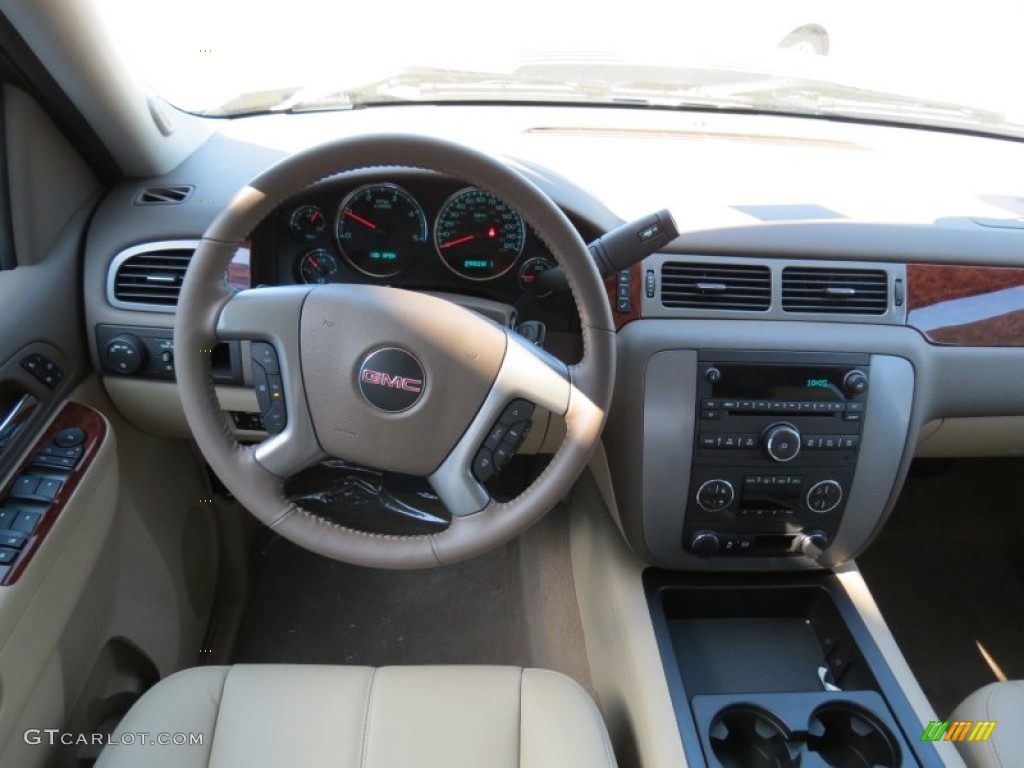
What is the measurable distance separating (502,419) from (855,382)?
781 millimetres

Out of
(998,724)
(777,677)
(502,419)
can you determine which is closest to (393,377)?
(502,419)

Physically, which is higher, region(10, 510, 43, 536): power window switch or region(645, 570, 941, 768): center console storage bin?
region(10, 510, 43, 536): power window switch

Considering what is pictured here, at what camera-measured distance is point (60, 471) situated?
1.38 metres

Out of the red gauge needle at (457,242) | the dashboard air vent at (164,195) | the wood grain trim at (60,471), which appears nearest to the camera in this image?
the wood grain trim at (60,471)

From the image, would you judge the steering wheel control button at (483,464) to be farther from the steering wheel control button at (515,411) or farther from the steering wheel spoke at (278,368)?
the steering wheel spoke at (278,368)

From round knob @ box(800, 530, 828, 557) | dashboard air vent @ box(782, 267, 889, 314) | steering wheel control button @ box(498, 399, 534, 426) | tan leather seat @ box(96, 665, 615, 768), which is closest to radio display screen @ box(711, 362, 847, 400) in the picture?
dashboard air vent @ box(782, 267, 889, 314)

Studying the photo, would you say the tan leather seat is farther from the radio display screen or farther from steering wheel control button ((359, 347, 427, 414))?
the radio display screen

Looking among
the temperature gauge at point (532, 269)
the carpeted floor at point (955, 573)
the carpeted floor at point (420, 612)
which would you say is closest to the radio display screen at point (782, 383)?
the temperature gauge at point (532, 269)

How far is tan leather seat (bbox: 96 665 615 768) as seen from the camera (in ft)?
3.78

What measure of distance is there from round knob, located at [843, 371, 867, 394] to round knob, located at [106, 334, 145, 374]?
55.6 inches

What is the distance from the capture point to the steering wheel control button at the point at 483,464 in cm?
115

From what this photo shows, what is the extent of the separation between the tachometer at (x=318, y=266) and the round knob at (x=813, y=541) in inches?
43.4

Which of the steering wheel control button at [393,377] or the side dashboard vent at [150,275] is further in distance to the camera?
the side dashboard vent at [150,275]

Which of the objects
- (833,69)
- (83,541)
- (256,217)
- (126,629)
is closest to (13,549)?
(83,541)
